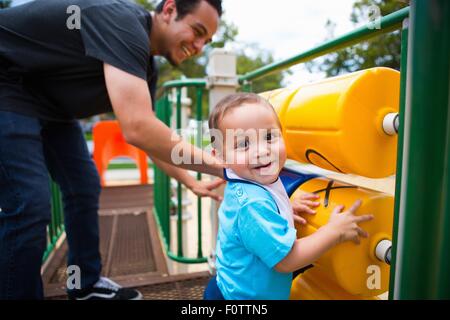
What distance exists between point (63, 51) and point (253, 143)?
87 cm

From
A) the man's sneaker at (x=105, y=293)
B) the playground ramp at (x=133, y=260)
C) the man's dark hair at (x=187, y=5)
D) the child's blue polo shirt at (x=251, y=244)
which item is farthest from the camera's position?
the playground ramp at (x=133, y=260)

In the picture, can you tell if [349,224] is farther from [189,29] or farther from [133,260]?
[133,260]

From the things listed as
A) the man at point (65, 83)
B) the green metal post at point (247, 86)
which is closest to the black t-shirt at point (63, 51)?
the man at point (65, 83)

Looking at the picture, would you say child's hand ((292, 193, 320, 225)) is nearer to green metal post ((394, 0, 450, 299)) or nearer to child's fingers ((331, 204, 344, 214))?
child's fingers ((331, 204, 344, 214))

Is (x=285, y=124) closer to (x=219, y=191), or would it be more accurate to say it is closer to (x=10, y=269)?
(x=219, y=191)

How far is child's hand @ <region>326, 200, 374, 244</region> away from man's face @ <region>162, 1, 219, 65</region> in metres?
0.96

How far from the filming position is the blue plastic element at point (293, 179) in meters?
1.16

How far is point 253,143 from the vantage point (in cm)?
93

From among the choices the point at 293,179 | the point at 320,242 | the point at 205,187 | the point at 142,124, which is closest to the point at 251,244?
the point at 320,242

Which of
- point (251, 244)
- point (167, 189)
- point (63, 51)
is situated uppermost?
point (63, 51)

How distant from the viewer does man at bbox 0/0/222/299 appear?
3.73ft

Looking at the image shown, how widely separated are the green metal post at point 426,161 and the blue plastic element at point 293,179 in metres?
0.53

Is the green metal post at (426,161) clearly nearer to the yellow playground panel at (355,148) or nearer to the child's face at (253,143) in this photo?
the yellow playground panel at (355,148)

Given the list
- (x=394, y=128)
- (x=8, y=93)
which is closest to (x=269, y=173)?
(x=394, y=128)
